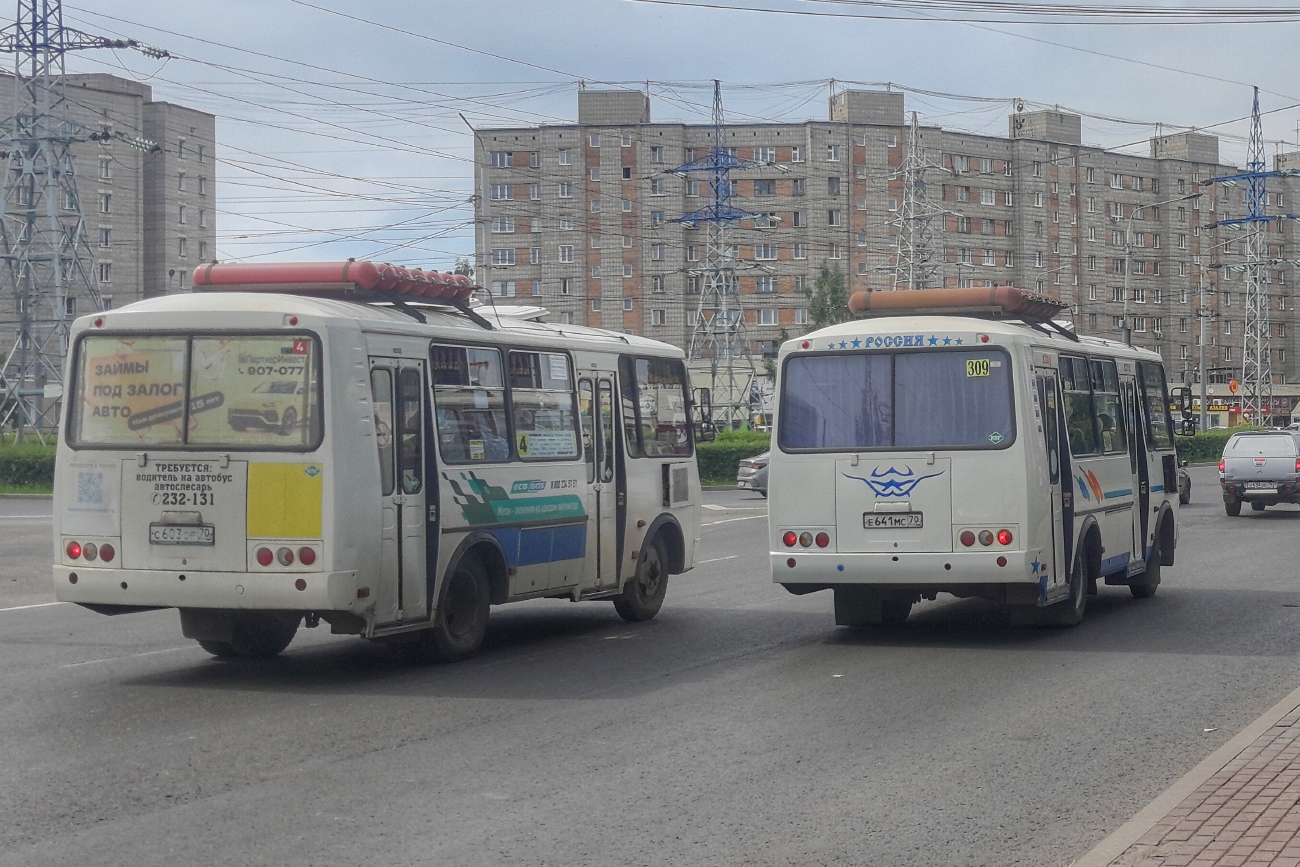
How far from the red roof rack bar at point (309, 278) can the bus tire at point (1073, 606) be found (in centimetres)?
628

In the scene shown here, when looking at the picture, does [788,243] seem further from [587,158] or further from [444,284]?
[444,284]

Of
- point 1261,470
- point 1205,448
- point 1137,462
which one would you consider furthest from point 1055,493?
point 1205,448

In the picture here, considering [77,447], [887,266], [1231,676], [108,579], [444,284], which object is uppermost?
[887,266]

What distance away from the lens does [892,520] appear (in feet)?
44.1

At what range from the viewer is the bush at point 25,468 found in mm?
45312

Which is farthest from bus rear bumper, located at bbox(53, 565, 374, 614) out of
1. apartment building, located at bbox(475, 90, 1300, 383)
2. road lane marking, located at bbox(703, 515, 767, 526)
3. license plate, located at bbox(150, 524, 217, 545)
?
apartment building, located at bbox(475, 90, 1300, 383)

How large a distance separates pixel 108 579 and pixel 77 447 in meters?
0.95

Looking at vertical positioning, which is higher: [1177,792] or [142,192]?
[142,192]

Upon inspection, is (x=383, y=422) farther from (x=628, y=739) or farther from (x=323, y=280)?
(x=628, y=739)

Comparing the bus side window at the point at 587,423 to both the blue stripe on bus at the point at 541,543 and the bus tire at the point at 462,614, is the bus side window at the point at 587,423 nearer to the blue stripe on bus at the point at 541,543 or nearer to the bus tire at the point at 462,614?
the blue stripe on bus at the point at 541,543

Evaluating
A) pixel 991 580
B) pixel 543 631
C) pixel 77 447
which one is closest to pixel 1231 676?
pixel 991 580

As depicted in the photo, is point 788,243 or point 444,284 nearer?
point 444,284

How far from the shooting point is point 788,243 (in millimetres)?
114312

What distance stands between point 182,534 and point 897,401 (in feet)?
19.3
